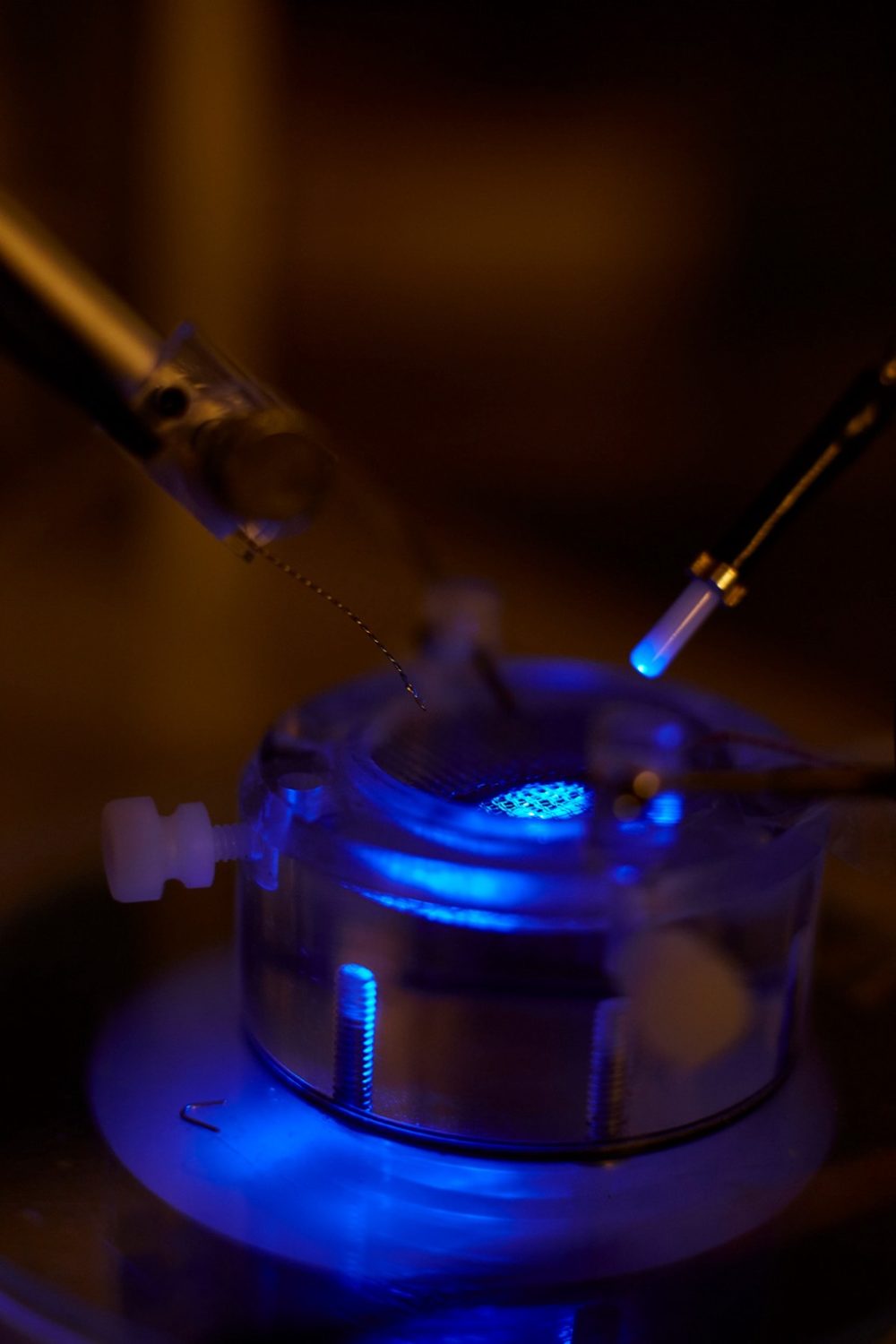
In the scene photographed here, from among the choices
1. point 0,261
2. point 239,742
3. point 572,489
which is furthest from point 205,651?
point 0,261

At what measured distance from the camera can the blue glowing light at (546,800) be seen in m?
0.41

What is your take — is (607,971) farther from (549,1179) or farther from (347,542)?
(347,542)

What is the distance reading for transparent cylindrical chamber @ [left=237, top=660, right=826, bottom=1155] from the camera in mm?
359

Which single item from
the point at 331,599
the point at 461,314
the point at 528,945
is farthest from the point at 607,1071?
the point at 461,314

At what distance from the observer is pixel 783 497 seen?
1.42 feet

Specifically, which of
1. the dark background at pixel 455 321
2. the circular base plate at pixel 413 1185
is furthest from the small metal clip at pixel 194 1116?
the dark background at pixel 455 321

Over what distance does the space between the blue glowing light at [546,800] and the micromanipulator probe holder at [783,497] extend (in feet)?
0.16

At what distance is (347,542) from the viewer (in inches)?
27.7

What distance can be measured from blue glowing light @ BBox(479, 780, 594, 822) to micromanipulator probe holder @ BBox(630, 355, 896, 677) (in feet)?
Result: 0.16

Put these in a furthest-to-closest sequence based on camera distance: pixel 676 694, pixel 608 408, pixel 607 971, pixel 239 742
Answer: pixel 608 408 < pixel 239 742 < pixel 676 694 < pixel 607 971

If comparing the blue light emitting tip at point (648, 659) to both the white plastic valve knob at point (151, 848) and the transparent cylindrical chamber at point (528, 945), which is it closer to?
the transparent cylindrical chamber at point (528, 945)

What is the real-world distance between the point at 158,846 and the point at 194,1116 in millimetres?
77

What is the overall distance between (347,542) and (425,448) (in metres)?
0.14

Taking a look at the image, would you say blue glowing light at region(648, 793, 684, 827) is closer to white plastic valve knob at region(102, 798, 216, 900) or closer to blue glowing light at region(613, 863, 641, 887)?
blue glowing light at region(613, 863, 641, 887)
